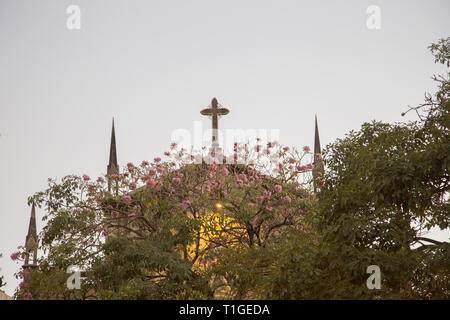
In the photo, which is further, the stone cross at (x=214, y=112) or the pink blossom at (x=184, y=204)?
the stone cross at (x=214, y=112)

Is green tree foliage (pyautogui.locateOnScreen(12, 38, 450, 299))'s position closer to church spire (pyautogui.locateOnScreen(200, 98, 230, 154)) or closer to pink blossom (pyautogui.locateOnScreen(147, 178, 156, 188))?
pink blossom (pyautogui.locateOnScreen(147, 178, 156, 188))

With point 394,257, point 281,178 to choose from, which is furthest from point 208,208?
point 394,257

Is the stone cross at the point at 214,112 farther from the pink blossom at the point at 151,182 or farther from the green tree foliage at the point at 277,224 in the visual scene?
the pink blossom at the point at 151,182

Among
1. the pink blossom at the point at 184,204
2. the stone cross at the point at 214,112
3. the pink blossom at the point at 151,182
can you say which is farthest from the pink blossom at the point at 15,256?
the stone cross at the point at 214,112

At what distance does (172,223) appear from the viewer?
13.2 metres

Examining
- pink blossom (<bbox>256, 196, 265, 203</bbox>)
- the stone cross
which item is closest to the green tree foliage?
pink blossom (<bbox>256, 196, 265, 203</bbox>)

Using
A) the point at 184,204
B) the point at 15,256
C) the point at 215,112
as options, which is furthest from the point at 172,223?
the point at 215,112

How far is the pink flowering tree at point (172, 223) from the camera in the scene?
12000mm

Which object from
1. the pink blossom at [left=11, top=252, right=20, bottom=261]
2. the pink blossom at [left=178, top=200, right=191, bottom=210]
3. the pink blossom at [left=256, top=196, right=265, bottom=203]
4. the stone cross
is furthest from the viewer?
the stone cross

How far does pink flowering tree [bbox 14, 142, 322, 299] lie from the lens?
12000 millimetres

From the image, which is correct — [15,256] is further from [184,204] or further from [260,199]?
[260,199]

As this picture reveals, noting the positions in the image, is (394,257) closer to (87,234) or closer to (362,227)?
(362,227)

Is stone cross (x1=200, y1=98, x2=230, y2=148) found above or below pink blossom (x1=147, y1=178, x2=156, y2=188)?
above

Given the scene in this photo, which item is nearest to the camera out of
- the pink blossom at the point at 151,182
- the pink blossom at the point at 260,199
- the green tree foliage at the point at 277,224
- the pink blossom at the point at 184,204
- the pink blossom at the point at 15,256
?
the green tree foliage at the point at 277,224
